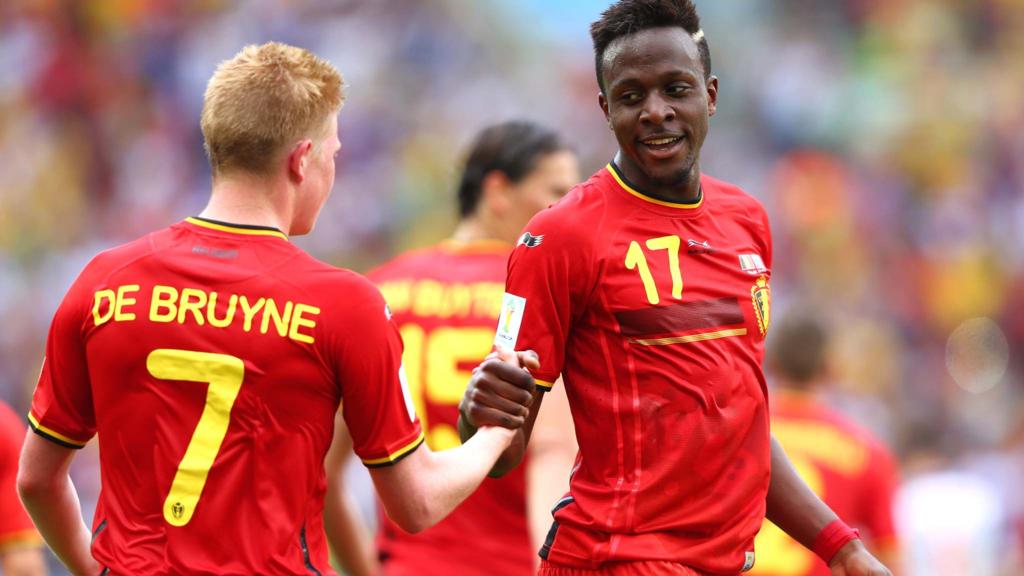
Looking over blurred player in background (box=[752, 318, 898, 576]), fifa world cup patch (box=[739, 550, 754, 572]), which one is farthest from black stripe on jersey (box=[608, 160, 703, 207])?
blurred player in background (box=[752, 318, 898, 576])

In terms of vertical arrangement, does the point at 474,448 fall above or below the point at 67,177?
above

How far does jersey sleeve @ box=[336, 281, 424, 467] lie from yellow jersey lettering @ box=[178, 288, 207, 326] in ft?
1.08

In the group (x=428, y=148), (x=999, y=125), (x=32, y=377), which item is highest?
(x=999, y=125)

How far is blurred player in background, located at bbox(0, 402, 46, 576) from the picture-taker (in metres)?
5.75

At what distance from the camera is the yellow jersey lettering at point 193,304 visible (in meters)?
3.28

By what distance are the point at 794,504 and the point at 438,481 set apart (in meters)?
0.99

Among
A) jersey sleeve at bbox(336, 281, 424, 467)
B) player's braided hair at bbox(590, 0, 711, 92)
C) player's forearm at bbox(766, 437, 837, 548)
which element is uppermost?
player's braided hair at bbox(590, 0, 711, 92)

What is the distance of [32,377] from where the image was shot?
1291 centimetres

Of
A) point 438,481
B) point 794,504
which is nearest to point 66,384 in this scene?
point 438,481

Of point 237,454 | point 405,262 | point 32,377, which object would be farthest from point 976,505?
point 32,377

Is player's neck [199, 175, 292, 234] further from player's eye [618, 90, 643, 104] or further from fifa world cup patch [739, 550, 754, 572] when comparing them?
fifa world cup patch [739, 550, 754, 572]

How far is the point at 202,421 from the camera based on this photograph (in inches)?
129

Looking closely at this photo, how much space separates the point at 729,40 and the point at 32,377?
8148 mm

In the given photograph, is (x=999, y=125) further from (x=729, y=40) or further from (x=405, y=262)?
(x=405, y=262)
